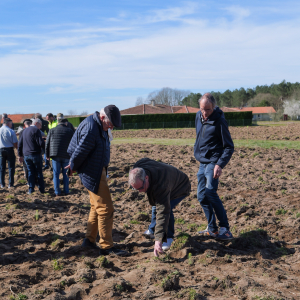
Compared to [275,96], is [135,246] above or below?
below

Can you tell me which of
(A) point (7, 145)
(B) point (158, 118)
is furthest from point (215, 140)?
(B) point (158, 118)

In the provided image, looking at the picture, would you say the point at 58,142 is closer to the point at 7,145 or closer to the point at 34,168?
the point at 34,168

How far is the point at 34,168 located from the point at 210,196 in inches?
206

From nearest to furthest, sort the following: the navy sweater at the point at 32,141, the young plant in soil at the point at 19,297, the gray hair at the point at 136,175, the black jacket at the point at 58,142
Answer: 1. the young plant in soil at the point at 19,297
2. the gray hair at the point at 136,175
3. the black jacket at the point at 58,142
4. the navy sweater at the point at 32,141

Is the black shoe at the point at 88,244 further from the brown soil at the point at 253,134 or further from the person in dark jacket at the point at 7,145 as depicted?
the brown soil at the point at 253,134

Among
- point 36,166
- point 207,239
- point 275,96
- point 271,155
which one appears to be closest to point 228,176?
point 271,155

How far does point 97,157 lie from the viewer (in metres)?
4.37

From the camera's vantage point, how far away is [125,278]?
3.89 metres

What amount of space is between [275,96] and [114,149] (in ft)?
256

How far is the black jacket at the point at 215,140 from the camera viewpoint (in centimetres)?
480

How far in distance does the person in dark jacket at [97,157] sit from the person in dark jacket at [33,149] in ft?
13.4

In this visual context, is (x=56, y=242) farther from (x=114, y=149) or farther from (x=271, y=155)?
(x=114, y=149)

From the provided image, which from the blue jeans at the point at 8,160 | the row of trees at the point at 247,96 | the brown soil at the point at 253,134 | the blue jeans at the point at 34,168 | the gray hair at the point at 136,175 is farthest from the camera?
the row of trees at the point at 247,96

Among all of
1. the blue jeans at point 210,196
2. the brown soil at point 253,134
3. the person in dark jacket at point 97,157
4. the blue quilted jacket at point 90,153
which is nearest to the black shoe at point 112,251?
the person in dark jacket at point 97,157
